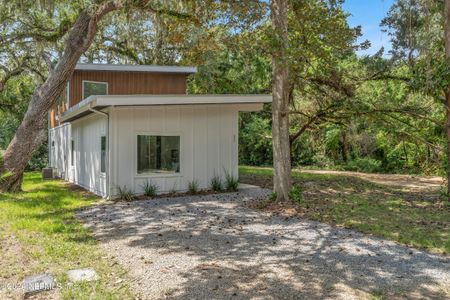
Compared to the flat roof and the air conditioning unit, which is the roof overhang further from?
the air conditioning unit

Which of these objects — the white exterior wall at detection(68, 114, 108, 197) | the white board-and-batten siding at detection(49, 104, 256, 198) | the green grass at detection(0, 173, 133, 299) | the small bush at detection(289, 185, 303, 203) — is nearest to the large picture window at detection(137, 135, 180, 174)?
the white board-and-batten siding at detection(49, 104, 256, 198)

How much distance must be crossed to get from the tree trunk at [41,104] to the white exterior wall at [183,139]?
2335 mm

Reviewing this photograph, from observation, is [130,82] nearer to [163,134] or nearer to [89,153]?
[89,153]

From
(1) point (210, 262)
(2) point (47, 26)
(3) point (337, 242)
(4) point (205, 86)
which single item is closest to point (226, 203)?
(3) point (337, 242)

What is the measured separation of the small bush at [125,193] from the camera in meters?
9.15

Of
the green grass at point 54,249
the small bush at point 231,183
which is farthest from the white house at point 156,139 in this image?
the green grass at point 54,249

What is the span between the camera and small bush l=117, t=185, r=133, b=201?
9.15m

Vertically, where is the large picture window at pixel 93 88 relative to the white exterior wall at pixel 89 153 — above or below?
above

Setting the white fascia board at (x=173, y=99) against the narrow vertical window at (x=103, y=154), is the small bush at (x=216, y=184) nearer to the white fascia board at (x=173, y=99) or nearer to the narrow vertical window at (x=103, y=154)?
the white fascia board at (x=173, y=99)

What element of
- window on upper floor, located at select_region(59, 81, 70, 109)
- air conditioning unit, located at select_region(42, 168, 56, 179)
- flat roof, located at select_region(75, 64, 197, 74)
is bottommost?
air conditioning unit, located at select_region(42, 168, 56, 179)

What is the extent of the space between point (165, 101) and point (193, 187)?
2413 mm

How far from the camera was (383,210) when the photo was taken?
7.74 meters

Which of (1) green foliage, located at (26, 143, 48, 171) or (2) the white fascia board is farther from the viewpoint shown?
(1) green foliage, located at (26, 143, 48, 171)

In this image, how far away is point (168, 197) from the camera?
953cm
